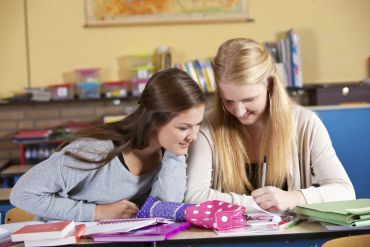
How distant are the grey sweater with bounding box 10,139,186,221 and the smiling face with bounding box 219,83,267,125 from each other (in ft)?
0.87

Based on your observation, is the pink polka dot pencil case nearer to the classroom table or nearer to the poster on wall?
the classroom table

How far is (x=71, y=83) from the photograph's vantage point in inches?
193

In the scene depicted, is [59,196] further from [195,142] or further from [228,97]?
[228,97]

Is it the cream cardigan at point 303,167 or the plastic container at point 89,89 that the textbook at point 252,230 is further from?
the plastic container at point 89,89

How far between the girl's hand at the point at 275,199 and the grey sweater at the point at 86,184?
31 centimetres

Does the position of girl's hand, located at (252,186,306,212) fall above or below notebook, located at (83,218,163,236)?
above

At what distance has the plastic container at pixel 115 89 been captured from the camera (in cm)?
483

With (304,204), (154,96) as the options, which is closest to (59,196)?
(154,96)

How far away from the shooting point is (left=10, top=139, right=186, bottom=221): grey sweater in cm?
206

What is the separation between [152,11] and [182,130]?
2.99 metres

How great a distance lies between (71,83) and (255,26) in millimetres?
1599

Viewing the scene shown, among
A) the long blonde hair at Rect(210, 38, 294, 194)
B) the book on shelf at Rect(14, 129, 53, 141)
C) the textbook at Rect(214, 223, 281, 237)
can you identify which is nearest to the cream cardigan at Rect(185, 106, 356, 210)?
the long blonde hair at Rect(210, 38, 294, 194)

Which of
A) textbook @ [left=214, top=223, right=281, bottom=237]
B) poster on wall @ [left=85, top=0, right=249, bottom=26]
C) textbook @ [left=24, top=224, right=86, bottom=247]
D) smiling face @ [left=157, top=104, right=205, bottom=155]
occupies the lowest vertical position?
textbook @ [left=214, top=223, right=281, bottom=237]

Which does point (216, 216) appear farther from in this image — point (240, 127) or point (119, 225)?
point (240, 127)
